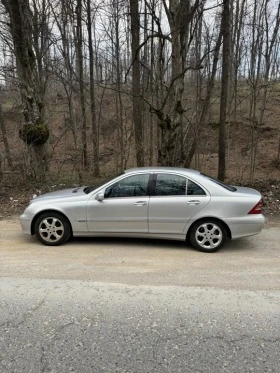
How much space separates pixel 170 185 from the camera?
6047 mm

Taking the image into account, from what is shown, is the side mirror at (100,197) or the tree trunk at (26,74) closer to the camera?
the side mirror at (100,197)

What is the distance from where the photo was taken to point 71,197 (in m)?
6.23

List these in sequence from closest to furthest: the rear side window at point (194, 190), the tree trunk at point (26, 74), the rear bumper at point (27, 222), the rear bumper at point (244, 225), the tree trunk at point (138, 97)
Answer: the rear bumper at point (244, 225), the rear side window at point (194, 190), the rear bumper at point (27, 222), the tree trunk at point (26, 74), the tree trunk at point (138, 97)

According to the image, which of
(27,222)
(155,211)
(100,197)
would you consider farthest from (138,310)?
(27,222)

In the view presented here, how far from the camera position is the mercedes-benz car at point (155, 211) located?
5.82 metres

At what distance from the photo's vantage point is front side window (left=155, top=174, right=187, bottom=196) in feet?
19.7

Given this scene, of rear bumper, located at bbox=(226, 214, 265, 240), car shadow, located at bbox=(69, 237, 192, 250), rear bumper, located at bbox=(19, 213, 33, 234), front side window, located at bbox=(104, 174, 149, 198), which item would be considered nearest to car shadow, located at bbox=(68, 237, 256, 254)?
car shadow, located at bbox=(69, 237, 192, 250)

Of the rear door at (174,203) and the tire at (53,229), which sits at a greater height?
the rear door at (174,203)

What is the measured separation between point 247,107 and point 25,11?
68.9 ft

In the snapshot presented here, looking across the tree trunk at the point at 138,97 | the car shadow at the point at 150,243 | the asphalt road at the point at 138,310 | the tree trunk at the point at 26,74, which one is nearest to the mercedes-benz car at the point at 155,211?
the car shadow at the point at 150,243

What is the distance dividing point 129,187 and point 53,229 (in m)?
1.57

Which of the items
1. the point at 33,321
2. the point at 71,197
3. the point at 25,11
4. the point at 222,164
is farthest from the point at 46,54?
the point at 33,321

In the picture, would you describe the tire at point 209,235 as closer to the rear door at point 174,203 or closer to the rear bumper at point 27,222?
the rear door at point 174,203

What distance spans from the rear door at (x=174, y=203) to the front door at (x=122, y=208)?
161 mm
